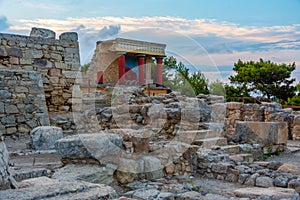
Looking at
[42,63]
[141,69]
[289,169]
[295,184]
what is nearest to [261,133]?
[289,169]

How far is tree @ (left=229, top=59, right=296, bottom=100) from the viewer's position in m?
25.2

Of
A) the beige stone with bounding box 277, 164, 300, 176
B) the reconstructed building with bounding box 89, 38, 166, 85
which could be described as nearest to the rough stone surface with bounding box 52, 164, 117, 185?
the beige stone with bounding box 277, 164, 300, 176

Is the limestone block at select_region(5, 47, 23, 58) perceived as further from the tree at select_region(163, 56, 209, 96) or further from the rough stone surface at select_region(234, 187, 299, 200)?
the tree at select_region(163, 56, 209, 96)

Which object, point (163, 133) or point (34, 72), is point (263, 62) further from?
point (34, 72)

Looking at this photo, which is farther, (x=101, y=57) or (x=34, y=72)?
(x=101, y=57)

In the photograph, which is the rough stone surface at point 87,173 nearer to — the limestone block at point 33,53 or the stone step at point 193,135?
the stone step at point 193,135

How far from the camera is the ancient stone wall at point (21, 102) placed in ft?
25.5

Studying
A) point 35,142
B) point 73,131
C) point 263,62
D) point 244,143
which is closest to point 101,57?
point 73,131

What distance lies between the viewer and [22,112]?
802 centimetres

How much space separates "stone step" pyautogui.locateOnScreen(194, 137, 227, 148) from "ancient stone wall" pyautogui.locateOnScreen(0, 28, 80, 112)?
3893 millimetres

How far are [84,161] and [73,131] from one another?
452 cm

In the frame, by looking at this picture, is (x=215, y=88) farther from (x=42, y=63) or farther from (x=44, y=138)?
(x=44, y=138)

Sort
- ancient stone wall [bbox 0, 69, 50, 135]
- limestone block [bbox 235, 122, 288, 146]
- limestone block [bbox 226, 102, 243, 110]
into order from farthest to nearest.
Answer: limestone block [bbox 226, 102, 243, 110], limestone block [bbox 235, 122, 288, 146], ancient stone wall [bbox 0, 69, 50, 135]

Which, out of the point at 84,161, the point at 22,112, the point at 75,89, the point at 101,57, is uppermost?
the point at 101,57
